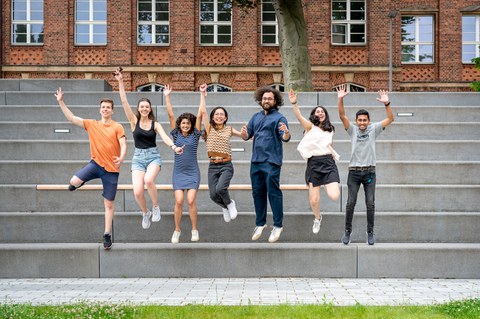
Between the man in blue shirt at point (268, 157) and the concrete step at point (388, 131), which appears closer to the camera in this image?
the man in blue shirt at point (268, 157)

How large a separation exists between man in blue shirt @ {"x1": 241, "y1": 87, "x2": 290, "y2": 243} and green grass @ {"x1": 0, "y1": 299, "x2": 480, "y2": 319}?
8.30ft

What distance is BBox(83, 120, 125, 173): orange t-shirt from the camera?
9.73 meters

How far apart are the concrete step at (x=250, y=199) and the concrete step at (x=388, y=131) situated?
2.90 meters

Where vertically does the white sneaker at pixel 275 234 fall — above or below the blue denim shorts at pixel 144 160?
below

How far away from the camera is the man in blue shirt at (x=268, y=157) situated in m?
9.46

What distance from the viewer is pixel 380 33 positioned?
33.0 metres

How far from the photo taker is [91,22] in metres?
33.1

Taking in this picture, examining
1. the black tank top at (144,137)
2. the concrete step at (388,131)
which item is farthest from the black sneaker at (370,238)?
the concrete step at (388,131)

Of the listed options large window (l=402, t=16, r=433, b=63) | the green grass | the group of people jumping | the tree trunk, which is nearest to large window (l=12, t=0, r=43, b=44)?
the tree trunk

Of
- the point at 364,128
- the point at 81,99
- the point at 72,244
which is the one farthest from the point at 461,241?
the point at 81,99

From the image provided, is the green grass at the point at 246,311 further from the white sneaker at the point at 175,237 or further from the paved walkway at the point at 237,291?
the white sneaker at the point at 175,237

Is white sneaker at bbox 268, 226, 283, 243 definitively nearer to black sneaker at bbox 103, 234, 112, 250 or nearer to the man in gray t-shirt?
the man in gray t-shirt

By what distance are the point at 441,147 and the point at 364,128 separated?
389 centimetres

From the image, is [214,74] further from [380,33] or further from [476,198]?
[476,198]
